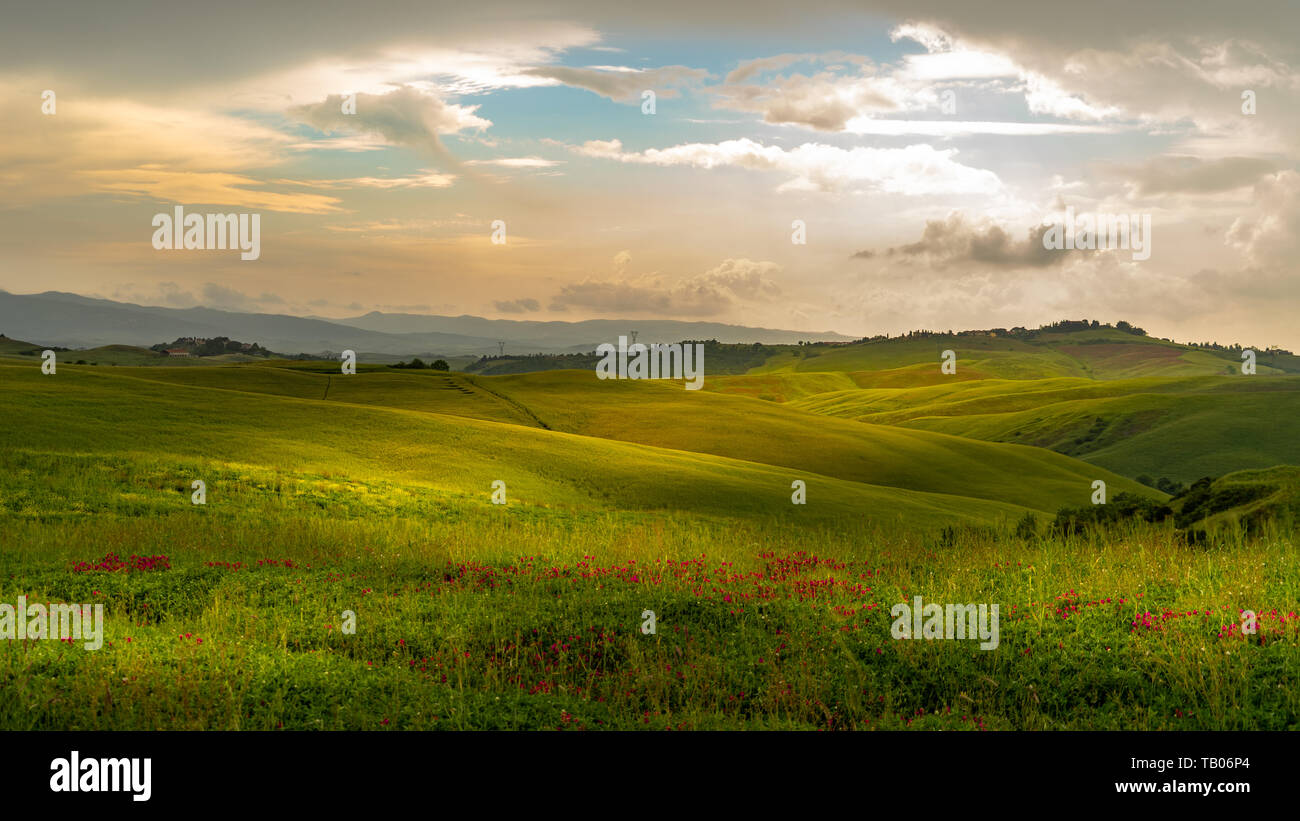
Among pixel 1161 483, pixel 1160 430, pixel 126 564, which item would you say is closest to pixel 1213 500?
pixel 126 564

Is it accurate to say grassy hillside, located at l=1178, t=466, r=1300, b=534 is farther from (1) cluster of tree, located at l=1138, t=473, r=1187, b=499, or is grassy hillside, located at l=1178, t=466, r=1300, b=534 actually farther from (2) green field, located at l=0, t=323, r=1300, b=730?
(1) cluster of tree, located at l=1138, t=473, r=1187, b=499

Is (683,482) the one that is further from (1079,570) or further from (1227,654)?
(1227,654)

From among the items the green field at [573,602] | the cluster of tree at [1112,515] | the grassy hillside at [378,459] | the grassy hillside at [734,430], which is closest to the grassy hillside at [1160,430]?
the grassy hillside at [734,430]

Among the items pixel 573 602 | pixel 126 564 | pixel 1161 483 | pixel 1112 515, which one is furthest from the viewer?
pixel 1161 483

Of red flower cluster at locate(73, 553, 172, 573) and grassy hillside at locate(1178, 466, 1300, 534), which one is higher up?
grassy hillside at locate(1178, 466, 1300, 534)

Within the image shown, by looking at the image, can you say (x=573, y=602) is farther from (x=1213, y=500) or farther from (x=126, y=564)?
(x=1213, y=500)

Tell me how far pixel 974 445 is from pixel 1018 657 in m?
79.8

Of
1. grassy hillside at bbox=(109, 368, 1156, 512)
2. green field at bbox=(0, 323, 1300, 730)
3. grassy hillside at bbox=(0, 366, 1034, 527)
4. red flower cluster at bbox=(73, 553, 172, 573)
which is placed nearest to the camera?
green field at bbox=(0, 323, 1300, 730)

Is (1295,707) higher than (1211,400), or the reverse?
(1211,400)

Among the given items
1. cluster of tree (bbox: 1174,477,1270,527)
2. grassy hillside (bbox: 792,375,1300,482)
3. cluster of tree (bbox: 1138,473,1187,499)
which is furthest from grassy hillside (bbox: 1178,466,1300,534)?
grassy hillside (bbox: 792,375,1300,482)

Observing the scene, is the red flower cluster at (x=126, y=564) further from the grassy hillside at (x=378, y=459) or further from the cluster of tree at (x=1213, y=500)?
the cluster of tree at (x=1213, y=500)

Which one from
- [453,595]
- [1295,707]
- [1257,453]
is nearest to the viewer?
[1295,707]

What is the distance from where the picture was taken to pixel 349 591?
16297mm

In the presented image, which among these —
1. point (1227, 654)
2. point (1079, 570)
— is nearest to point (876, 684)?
point (1227, 654)
